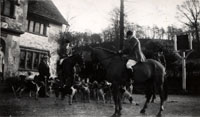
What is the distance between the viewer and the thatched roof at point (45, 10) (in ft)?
56.9

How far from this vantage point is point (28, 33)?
16812mm

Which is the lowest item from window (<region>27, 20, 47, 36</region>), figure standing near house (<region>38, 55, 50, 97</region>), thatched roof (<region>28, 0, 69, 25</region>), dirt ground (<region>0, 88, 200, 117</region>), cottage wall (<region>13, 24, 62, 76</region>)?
dirt ground (<region>0, 88, 200, 117</region>)

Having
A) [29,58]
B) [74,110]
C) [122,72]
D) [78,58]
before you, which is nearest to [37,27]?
[29,58]

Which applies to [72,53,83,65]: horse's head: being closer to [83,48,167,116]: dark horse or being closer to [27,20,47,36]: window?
[83,48,167,116]: dark horse

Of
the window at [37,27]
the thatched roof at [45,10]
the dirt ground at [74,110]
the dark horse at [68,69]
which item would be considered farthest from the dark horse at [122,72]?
the thatched roof at [45,10]

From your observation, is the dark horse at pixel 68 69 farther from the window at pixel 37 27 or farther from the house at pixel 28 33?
the window at pixel 37 27

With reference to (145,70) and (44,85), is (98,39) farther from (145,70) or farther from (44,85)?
(145,70)

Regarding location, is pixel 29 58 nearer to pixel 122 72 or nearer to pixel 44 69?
pixel 44 69

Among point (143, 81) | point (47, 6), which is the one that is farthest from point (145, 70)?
point (47, 6)

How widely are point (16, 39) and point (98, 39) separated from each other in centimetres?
2261

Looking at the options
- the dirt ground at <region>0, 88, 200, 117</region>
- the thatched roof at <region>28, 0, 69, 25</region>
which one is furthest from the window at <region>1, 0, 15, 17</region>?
the dirt ground at <region>0, 88, 200, 117</region>

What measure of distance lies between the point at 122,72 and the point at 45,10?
14.6 meters

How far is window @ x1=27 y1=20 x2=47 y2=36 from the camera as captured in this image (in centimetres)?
1708

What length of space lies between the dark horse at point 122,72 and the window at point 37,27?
1243 cm
